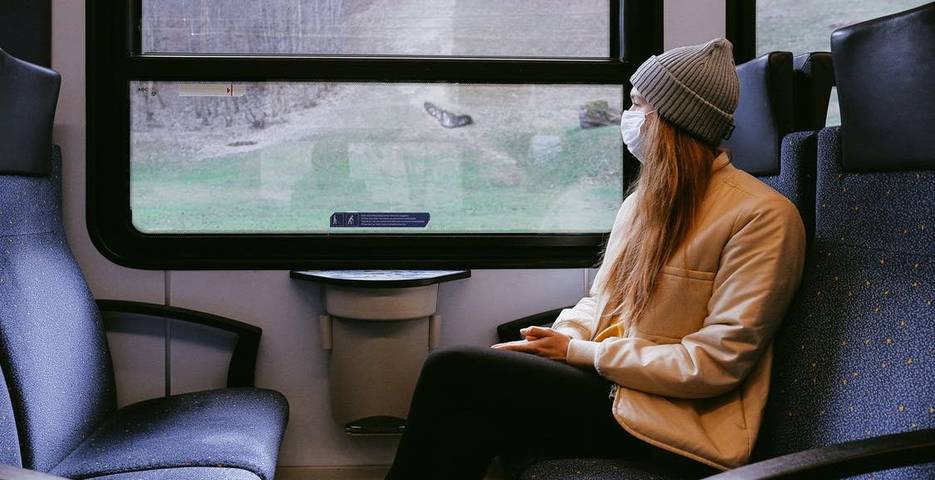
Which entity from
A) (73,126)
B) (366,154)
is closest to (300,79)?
(366,154)

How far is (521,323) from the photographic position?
233 centimetres

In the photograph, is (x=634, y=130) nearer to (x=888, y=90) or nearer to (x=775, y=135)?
(x=775, y=135)

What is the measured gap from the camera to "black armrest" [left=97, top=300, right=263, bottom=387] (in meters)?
2.24

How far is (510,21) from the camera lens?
2383 mm

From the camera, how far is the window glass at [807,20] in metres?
2.42

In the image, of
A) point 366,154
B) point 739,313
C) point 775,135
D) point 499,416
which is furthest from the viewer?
point 366,154

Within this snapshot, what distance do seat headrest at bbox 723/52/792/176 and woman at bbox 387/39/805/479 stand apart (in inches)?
3.6

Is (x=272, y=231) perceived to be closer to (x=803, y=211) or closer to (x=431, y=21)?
(x=431, y=21)

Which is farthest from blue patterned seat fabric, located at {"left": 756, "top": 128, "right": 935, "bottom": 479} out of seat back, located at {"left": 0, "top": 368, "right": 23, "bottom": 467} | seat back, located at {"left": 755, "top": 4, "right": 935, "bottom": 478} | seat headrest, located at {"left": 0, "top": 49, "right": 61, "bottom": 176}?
seat headrest, located at {"left": 0, "top": 49, "right": 61, "bottom": 176}

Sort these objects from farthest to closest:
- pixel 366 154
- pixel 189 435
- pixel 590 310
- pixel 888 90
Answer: pixel 366 154
pixel 590 310
pixel 189 435
pixel 888 90

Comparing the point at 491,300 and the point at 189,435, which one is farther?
the point at 491,300

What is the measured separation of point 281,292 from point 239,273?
15cm

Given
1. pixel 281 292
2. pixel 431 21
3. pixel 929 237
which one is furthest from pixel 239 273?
pixel 929 237

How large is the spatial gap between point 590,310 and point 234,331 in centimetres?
114
